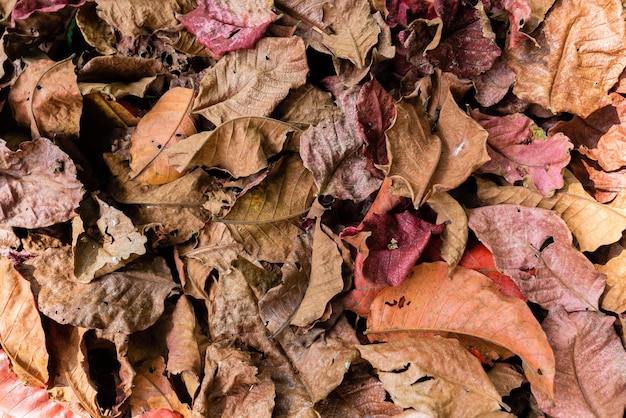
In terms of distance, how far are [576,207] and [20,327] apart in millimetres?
1086

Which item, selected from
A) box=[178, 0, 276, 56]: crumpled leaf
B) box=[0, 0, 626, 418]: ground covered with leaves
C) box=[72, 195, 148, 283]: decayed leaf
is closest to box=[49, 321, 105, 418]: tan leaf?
box=[0, 0, 626, 418]: ground covered with leaves

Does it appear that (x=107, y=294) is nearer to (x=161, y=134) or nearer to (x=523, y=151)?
(x=161, y=134)

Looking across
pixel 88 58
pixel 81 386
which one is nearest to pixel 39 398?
pixel 81 386

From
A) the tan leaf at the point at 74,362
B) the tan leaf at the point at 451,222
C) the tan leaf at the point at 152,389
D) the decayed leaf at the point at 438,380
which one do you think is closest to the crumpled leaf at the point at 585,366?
the decayed leaf at the point at 438,380

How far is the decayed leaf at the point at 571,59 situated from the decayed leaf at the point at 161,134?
60 cm

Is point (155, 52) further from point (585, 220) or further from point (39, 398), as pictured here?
point (585, 220)

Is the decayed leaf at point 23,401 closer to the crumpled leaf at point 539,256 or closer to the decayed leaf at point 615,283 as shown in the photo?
the crumpled leaf at point 539,256

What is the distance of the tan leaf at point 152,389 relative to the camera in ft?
3.74

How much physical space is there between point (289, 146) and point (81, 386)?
63cm

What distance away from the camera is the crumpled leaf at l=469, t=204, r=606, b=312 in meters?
0.97

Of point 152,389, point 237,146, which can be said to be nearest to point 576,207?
point 237,146

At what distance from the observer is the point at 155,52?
3.79ft

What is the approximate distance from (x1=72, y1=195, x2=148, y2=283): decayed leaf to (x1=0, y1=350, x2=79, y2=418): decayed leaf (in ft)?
1.04

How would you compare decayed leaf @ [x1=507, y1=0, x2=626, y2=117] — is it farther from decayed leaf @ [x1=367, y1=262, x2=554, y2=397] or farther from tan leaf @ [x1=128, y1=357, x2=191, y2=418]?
tan leaf @ [x1=128, y1=357, x2=191, y2=418]
